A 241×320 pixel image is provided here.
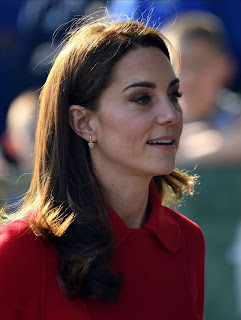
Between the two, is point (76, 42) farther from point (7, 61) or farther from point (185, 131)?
point (7, 61)

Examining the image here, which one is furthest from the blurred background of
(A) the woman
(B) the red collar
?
(A) the woman

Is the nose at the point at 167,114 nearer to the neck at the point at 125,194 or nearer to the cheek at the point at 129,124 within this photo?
the cheek at the point at 129,124

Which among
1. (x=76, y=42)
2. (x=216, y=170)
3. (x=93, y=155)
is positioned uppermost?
(x=76, y=42)

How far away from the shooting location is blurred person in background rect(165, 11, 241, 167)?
14.8ft

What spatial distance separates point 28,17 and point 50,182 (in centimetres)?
349

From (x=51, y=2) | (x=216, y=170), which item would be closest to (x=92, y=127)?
(x=216, y=170)

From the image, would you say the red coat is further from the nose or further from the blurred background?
the blurred background

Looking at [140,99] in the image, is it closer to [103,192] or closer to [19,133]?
[103,192]

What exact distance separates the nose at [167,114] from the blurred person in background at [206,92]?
199 cm

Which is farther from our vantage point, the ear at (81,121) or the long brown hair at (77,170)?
the ear at (81,121)

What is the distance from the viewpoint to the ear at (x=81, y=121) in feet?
8.24

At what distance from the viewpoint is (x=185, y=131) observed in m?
4.76

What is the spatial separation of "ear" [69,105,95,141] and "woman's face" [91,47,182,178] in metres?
0.03

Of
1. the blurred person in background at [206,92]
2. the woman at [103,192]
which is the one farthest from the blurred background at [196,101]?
the woman at [103,192]
